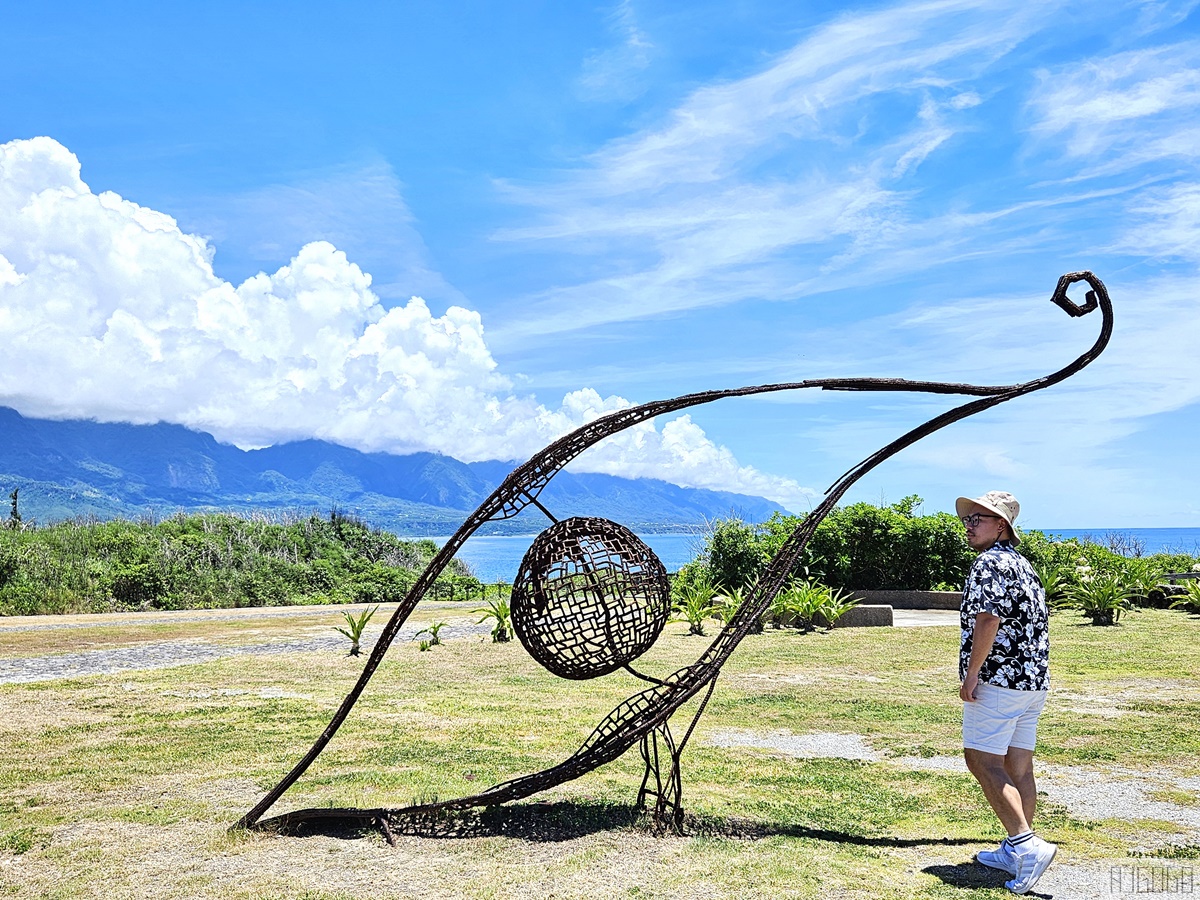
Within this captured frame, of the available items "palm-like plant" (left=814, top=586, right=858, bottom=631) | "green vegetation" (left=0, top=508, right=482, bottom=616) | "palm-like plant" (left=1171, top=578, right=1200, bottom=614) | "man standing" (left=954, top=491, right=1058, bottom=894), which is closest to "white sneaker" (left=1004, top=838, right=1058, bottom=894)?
"man standing" (left=954, top=491, right=1058, bottom=894)

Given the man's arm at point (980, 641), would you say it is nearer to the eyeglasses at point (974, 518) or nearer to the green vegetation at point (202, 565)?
the eyeglasses at point (974, 518)

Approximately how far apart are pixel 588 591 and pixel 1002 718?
222cm

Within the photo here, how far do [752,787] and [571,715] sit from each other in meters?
3.04

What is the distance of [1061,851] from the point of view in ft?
16.7

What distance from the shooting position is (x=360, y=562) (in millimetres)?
30344

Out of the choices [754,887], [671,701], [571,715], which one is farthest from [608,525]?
[571,715]

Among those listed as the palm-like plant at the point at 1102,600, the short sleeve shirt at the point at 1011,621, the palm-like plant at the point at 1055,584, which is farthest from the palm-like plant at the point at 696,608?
the short sleeve shirt at the point at 1011,621

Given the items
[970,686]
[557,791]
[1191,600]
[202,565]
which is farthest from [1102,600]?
[202,565]

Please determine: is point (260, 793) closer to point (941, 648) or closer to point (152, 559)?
point (941, 648)

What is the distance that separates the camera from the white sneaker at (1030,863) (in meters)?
4.49

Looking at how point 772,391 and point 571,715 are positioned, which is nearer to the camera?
point 772,391

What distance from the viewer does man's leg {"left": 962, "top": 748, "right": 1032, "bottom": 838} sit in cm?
455

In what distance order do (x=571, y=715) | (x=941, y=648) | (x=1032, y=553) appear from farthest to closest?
(x=1032, y=553)
(x=941, y=648)
(x=571, y=715)

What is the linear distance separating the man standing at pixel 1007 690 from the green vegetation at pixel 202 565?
22303mm
